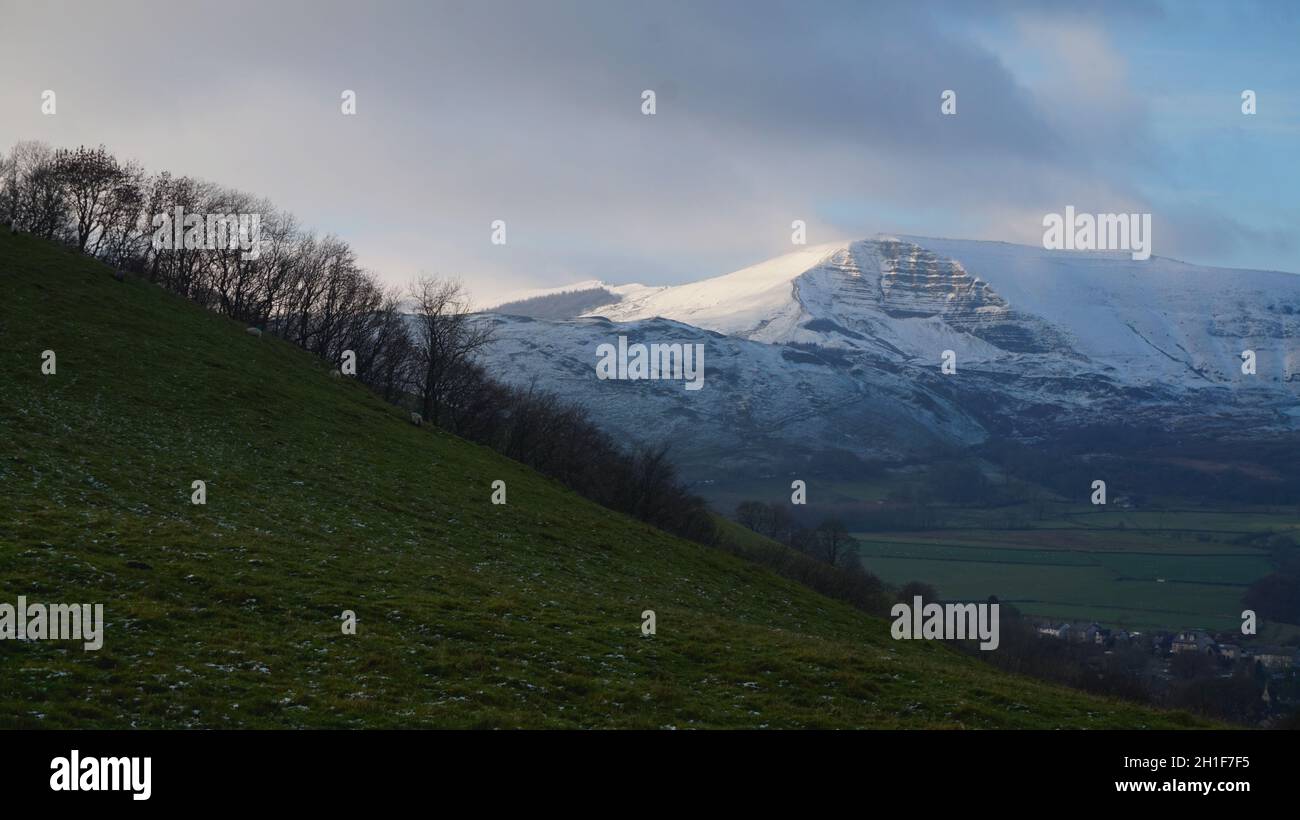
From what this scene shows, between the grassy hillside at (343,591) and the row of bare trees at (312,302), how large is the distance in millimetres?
31537

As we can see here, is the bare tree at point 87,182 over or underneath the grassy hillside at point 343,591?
over

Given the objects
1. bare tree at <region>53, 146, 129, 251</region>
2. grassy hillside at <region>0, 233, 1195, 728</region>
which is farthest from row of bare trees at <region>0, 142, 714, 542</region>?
grassy hillside at <region>0, 233, 1195, 728</region>

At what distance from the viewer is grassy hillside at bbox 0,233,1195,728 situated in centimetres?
2094

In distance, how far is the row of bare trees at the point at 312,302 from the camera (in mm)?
92625

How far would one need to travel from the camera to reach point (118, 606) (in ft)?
79.5

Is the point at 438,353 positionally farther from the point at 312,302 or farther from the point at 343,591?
the point at 343,591

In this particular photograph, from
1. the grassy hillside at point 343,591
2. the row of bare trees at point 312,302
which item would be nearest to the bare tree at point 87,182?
the row of bare trees at point 312,302

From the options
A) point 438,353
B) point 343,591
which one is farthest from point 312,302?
point 343,591

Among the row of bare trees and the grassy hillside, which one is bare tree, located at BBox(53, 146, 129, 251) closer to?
the row of bare trees

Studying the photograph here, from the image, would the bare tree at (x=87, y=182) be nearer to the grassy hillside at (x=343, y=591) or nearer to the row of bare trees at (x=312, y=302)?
the row of bare trees at (x=312, y=302)

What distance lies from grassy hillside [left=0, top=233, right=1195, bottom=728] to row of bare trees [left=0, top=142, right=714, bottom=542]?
3154 centimetres

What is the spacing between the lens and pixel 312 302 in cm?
10650
